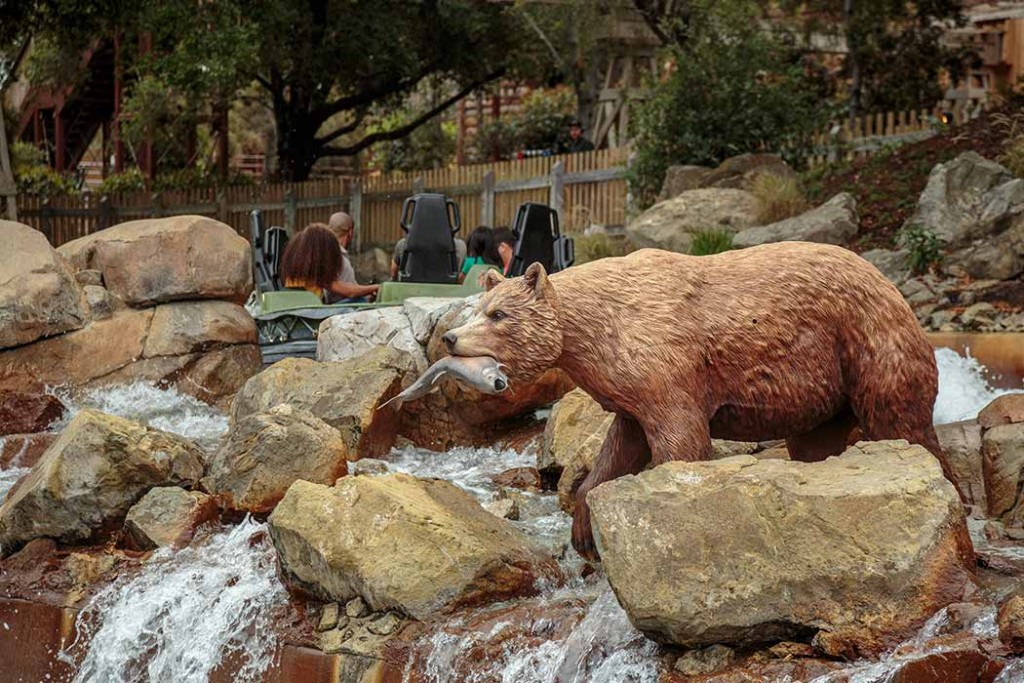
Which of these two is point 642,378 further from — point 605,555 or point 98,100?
point 98,100

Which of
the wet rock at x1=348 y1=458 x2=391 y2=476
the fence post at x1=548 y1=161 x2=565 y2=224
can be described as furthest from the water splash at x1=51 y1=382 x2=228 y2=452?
the fence post at x1=548 y1=161 x2=565 y2=224

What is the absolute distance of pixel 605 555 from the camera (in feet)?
15.4

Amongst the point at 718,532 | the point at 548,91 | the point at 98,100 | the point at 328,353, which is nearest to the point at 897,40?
the point at 548,91

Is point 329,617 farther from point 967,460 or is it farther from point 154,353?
point 154,353

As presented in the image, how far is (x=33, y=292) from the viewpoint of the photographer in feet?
35.3

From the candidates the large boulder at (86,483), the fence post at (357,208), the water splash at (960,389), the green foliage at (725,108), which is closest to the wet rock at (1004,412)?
the water splash at (960,389)

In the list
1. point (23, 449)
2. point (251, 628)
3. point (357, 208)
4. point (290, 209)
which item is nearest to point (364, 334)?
point (23, 449)

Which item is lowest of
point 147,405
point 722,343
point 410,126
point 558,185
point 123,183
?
point 147,405

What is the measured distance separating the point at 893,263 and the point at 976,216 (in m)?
0.99

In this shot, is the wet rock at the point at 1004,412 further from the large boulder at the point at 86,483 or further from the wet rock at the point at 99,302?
the wet rock at the point at 99,302

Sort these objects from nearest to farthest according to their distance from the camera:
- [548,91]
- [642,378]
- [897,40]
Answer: [642,378]
[897,40]
[548,91]

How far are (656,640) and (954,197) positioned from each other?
36.9ft

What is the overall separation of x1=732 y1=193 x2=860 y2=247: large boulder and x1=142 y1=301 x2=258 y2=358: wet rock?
5920mm

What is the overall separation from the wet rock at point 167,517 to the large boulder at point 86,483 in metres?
0.11
